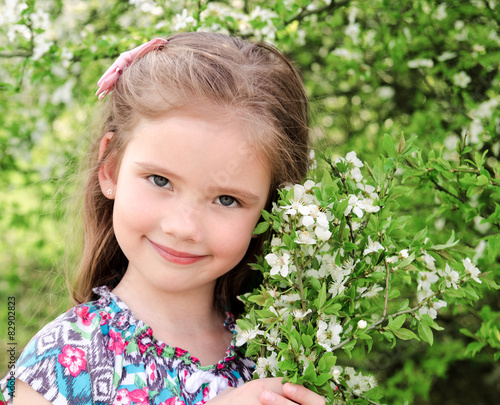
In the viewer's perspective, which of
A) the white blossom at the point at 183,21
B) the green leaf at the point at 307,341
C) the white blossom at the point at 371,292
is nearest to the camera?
the green leaf at the point at 307,341

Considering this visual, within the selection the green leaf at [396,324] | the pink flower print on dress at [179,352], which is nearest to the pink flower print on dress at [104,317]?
the pink flower print on dress at [179,352]

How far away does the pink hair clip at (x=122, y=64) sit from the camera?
168 centimetres

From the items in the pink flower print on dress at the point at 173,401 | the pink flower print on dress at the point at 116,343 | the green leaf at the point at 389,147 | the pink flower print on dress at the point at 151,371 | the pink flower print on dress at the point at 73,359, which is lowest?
the pink flower print on dress at the point at 173,401

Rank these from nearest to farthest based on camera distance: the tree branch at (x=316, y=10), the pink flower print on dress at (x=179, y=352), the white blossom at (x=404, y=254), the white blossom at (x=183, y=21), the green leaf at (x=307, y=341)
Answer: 1. the green leaf at (x=307, y=341)
2. the white blossom at (x=404, y=254)
3. the pink flower print on dress at (x=179, y=352)
4. the white blossom at (x=183, y=21)
5. the tree branch at (x=316, y=10)

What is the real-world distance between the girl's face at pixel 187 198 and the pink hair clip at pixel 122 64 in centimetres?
25

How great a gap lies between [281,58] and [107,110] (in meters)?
0.57

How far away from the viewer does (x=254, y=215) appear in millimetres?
1539

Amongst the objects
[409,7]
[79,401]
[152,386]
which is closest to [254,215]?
[152,386]

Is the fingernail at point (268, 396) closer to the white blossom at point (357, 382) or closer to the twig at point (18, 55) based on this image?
the white blossom at point (357, 382)

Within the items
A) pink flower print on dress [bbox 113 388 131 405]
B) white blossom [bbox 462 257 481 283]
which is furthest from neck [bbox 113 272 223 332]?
white blossom [bbox 462 257 481 283]

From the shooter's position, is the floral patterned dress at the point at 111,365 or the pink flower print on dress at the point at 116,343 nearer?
→ the floral patterned dress at the point at 111,365

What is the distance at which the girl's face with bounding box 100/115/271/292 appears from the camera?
1.41 metres

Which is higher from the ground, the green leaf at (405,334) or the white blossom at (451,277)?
the white blossom at (451,277)

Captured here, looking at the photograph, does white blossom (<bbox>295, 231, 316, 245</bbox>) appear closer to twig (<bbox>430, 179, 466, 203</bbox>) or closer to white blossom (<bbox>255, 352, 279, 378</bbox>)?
white blossom (<bbox>255, 352, 279, 378</bbox>)
